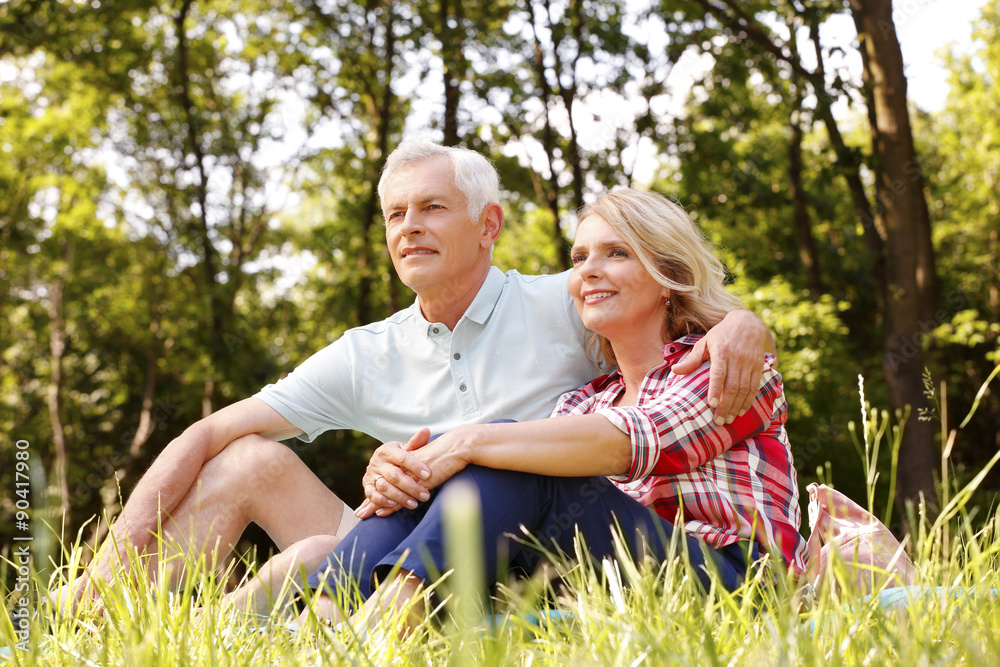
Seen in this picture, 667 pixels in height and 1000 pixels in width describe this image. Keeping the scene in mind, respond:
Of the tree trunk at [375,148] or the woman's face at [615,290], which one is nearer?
the woman's face at [615,290]

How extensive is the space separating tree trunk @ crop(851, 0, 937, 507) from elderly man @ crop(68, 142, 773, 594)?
505cm

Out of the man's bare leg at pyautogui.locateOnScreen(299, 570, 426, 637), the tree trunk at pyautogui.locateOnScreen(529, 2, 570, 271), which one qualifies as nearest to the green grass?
the man's bare leg at pyautogui.locateOnScreen(299, 570, 426, 637)

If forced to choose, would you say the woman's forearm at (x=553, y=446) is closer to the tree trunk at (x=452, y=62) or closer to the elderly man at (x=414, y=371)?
the elderly man at (x=414, y=371)

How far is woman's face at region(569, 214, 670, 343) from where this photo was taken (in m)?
2.55

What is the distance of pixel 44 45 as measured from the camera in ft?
32.2

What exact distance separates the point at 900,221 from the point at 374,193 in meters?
7.09

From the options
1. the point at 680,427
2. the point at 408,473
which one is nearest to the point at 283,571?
the point at 408,473

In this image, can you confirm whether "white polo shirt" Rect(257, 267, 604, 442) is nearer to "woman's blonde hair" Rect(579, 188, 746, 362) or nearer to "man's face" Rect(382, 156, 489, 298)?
"man's face" Rect(382, 156, 489, 298)

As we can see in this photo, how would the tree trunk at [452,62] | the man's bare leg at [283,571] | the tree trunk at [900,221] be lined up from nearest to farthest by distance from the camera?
the man's bare leg at [283,571]
the tree trunk at [900,221]
the tree trunk at [452,62]

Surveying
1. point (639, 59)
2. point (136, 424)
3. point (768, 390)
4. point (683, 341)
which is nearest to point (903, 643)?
point (768, 390)

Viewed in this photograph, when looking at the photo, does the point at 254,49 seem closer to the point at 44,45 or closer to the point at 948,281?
the point at 44,45

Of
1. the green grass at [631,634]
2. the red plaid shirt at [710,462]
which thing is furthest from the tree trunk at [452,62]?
the green grass at [631,634]

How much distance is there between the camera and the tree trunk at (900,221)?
275 inches

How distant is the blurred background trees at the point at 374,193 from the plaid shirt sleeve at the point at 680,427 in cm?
556
